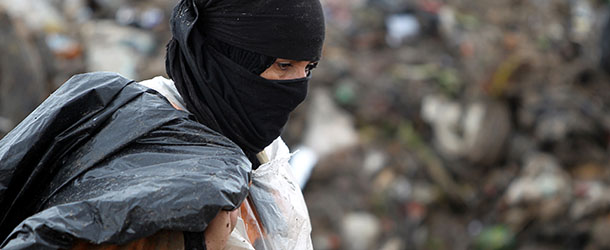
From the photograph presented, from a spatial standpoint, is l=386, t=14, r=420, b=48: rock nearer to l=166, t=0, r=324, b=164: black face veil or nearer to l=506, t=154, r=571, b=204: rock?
l=506, t=154, r=571, b=204: rock

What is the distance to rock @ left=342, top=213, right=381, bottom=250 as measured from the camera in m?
6.29

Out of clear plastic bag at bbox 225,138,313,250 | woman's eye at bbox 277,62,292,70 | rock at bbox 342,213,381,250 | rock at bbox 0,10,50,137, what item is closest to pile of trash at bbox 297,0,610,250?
rock at bbox 342,213,381,250

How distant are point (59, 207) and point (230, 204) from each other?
29cm

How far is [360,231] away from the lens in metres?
6.33

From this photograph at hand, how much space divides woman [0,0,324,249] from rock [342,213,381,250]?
4.68m

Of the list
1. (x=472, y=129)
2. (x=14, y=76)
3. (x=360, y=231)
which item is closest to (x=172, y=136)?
(x=14, y=76)

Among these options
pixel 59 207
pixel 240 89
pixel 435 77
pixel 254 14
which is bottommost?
pixel 435 77

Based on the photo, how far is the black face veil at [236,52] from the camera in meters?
1.54

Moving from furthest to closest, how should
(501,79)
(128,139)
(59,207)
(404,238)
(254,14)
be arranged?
(501,79) < (404,238) < (254,14) < (128,139) < (59,207)

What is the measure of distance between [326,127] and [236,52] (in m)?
5.53

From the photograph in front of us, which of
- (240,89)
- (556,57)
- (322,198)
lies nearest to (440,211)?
(322,198)

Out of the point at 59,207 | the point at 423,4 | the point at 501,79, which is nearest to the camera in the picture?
the point at 59,207

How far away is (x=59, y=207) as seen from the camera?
1.25m

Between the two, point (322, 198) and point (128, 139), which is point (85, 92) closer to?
point (128, 139)
